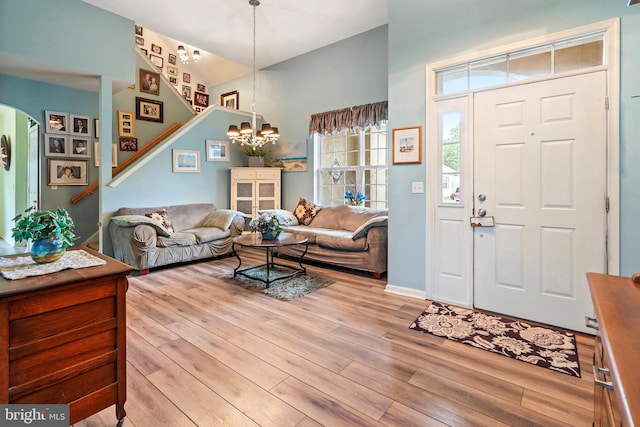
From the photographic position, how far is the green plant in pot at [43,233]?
147 cm

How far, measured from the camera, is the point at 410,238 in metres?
→ 3.41

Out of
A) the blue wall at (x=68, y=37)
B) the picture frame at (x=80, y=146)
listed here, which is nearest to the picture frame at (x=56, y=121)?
the picture frame at (x=80, y=146)

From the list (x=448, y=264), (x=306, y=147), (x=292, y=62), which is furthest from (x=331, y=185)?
(x=448, y=264)

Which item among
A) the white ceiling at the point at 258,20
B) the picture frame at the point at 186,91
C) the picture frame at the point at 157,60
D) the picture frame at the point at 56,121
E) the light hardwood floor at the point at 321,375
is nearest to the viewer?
the light hardwood floor at the point at 321,375

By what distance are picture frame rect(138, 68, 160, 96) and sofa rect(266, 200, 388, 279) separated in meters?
3.94

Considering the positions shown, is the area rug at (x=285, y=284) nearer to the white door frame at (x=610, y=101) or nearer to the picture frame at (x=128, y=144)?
the white door frame at (x=610, y=101)

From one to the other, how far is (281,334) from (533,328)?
6.72 feet

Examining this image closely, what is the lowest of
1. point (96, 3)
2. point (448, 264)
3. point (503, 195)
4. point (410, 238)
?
point (448, 264)

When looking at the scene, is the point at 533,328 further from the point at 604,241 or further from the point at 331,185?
the point at 331,185

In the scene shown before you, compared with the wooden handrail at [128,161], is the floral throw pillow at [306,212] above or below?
below

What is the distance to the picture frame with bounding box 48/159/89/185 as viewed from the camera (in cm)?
527

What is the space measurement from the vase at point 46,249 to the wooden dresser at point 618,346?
6.68 ft

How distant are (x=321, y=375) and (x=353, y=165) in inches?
159

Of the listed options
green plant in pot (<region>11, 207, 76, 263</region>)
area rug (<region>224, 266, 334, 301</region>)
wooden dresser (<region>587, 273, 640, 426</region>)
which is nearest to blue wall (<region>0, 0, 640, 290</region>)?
area rug (<region>224, 266, 334, 301</region>)
